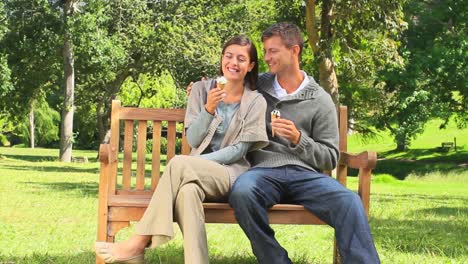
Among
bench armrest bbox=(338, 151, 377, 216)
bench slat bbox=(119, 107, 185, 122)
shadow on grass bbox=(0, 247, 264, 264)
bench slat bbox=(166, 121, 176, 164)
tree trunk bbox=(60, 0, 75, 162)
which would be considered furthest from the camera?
tree trunk bbox=(60, 0, 75, 162)

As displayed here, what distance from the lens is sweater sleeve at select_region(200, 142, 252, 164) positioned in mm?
4293

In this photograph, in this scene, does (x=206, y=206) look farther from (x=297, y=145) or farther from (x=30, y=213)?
(x=30, y=213)

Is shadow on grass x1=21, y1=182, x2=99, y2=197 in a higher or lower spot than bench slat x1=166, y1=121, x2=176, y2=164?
lower

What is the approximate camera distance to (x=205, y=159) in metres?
4.22

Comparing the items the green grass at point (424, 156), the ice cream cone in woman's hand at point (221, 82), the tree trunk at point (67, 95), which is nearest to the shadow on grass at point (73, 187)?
the ice cream cone in woman's hand at point (221, 82)

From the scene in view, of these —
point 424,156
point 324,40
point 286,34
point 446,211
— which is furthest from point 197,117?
point 424,156

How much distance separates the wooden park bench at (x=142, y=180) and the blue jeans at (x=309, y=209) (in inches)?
4.1

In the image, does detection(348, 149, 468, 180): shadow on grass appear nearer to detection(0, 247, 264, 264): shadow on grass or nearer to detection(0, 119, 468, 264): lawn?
detection(0, 119, 468, 264): lawn

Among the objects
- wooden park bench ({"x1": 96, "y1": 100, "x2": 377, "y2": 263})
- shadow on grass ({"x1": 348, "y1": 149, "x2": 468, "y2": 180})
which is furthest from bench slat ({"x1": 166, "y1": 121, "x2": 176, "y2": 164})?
shadow on grass ({"x1": 348, "y1": 149, "x2": 468, "y2": 180})

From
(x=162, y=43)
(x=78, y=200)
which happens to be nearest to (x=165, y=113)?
(x=78, y=200)

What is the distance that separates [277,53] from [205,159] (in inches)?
32.9

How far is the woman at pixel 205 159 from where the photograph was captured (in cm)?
397

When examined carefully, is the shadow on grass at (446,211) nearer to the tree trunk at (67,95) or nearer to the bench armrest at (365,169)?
the bench armrest at (365,169)

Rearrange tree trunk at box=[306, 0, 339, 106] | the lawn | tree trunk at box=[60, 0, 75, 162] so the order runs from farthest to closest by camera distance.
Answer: tree trunk at box=[60, 0, 75, 162] → tree trunk at box=[306, 0, 339, 106] → the lawn
